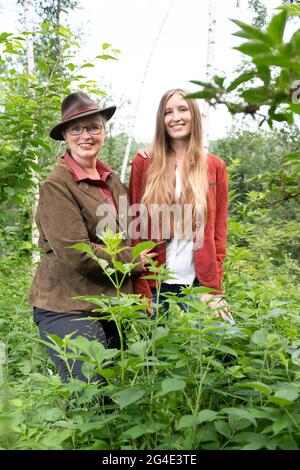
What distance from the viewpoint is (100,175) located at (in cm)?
358

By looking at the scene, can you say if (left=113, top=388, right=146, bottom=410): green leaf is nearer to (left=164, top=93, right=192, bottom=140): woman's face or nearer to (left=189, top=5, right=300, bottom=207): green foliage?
(left=189, top=5, right=300, bottom=207): green foliage

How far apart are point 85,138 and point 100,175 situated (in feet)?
0.86

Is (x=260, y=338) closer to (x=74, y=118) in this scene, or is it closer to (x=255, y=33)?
(x=255, y=33)

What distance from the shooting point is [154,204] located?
11.9ft

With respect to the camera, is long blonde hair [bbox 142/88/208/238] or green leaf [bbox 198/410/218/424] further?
long blonde hair [bbox 142/88/208/238]

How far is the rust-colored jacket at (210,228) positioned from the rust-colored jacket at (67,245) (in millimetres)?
341

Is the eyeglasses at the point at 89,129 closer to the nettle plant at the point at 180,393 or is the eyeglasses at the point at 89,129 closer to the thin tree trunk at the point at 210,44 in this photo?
the nettle plant at the point at 180,393

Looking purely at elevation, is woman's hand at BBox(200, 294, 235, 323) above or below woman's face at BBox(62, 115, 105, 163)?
below

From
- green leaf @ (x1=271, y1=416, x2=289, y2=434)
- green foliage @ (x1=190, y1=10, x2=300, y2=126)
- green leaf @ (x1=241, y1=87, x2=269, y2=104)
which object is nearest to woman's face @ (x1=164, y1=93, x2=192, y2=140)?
green leaf @ (x1=271, y1=416, x2=289, y2=434)

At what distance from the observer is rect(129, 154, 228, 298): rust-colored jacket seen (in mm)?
3623

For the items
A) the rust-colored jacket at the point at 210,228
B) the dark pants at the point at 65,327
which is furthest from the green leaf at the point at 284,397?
the rust-colored jacket at the point at 210,228

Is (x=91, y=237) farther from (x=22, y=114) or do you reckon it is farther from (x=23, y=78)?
(x=23, y=78)

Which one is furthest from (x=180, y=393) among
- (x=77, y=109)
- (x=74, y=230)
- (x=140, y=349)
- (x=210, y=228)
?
(x=77, y=109)

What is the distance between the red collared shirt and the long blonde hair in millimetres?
247
